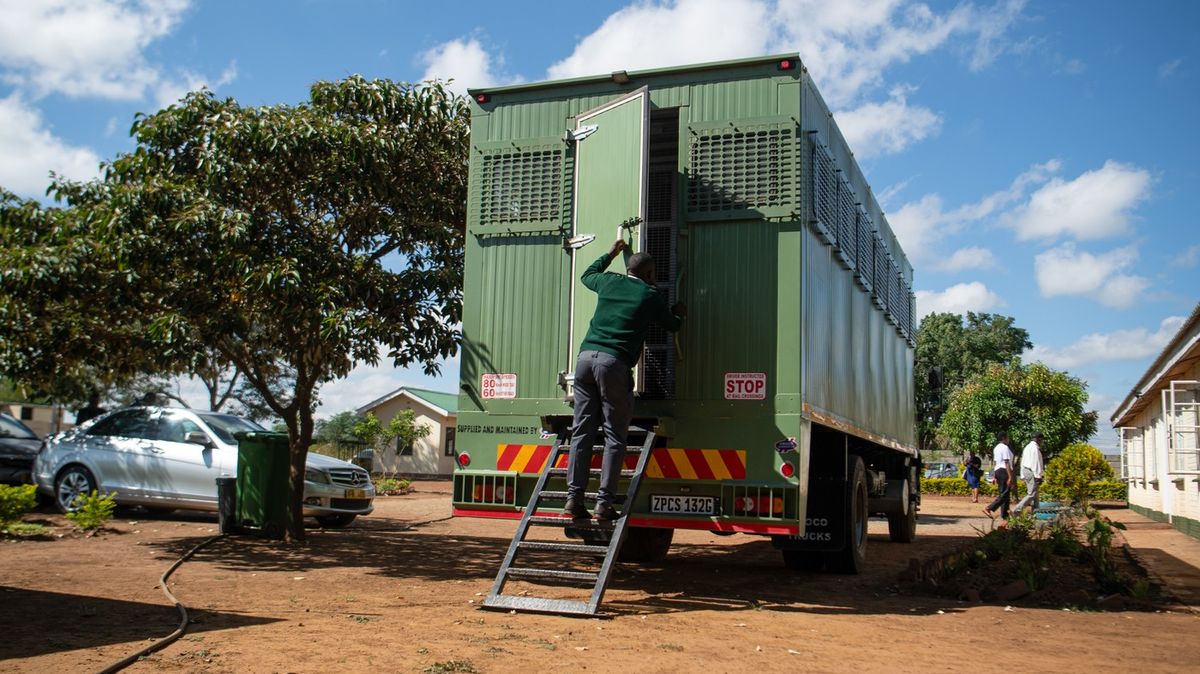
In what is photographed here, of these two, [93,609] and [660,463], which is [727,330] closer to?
[660,463]

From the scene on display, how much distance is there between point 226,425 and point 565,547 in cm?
880

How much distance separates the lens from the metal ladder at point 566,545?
6.59 meters

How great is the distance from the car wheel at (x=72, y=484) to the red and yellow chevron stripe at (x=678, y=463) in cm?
904

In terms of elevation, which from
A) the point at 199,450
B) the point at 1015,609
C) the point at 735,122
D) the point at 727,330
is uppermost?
the point at 735,122

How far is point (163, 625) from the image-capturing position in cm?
610

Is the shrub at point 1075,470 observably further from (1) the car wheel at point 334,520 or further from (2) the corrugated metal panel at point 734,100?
(2) the corrugated metal panel at point 734,100

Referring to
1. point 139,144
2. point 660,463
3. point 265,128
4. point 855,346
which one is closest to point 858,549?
point 855,346

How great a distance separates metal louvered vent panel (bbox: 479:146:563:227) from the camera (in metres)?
8.21

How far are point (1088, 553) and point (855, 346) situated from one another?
9.77 feet

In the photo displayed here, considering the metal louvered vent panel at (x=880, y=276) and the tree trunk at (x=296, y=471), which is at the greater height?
the metal louvered vent panel at (x=880, y=276)

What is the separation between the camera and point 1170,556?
12.1 meters

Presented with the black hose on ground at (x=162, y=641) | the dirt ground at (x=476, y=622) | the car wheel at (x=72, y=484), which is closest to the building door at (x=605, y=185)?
the dirt ground at (x=476, y=622)

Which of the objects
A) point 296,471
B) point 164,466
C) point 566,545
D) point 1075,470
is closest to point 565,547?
point 566,545

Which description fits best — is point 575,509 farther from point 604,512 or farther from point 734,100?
point 734,100
